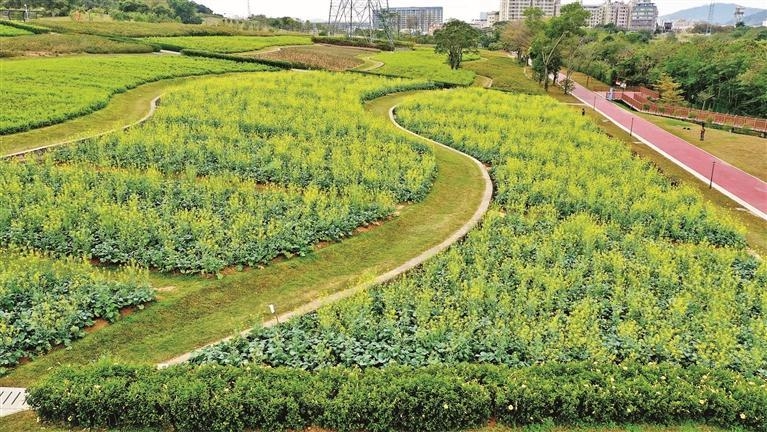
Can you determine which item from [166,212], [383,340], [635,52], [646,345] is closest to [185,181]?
[166,212]

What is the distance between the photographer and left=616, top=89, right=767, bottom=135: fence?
32.2 m

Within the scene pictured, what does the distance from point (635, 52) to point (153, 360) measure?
61.3m

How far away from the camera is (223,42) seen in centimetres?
5381

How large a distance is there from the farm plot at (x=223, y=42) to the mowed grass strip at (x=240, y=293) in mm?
40252

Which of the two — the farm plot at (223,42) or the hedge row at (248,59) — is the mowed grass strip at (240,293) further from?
the farm plot at (223,42)

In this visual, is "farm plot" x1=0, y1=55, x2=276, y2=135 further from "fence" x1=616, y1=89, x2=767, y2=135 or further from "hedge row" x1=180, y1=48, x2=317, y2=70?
"fence" x1=616, y1=89, x2=767, y2=135

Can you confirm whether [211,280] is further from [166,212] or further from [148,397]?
[148,397]

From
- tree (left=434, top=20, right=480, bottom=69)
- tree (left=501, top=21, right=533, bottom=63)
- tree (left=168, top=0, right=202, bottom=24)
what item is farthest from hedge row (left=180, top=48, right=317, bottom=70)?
tree (left=168, top=0, right=202, bottom=24)

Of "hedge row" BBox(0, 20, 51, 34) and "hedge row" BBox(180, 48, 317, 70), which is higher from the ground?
"hedge row" BBox(0, 20, 51, 34)

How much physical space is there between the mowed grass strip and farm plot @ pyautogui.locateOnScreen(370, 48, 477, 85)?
96.9 feet

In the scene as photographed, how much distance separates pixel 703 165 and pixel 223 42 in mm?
44245

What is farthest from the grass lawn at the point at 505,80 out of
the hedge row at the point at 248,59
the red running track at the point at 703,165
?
the hedge row at the point at 248,59

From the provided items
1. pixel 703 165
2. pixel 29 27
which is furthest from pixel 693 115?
pixel 29 27

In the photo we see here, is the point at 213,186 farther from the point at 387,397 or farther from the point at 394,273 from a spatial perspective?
the point at 387,397
